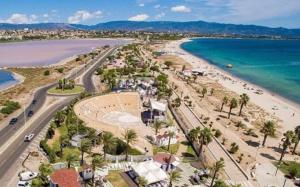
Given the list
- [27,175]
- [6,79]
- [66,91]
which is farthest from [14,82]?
[27,175]

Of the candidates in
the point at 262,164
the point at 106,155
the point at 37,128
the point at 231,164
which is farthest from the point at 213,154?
the point at 37,128

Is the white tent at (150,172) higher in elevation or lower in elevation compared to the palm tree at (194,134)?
lower

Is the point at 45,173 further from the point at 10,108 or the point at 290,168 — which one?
the point at 10,108

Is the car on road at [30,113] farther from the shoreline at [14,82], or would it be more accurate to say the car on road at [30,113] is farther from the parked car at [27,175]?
the shoreline at [14,82]

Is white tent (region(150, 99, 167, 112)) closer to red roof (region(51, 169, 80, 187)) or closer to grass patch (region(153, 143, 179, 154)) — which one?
grass patch (region(153, 143, 179, 154))

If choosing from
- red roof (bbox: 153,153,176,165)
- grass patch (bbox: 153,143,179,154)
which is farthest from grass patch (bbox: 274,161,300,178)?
red roof (bbox: 153,153,176,165)

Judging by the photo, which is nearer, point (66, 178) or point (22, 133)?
point (66, 178)

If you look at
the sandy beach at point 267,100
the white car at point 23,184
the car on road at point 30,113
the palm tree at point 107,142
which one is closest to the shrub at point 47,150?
the white car at point 23,184
